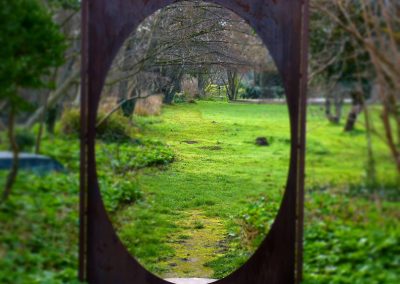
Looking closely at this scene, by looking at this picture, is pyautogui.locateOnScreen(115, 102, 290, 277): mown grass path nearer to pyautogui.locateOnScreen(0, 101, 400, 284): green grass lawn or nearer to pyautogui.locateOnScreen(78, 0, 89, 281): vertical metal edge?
pyautogui.locateOnScreen(0, 101, 400, 284): green grass lawn

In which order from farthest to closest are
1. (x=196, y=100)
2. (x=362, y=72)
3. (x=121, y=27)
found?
(x=196, y=100) → (x=121, y=27) → (x=362, y=72)

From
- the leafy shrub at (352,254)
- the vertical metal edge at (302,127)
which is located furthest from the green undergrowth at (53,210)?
the leafy shrub at (352,254)

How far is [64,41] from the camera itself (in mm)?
4258

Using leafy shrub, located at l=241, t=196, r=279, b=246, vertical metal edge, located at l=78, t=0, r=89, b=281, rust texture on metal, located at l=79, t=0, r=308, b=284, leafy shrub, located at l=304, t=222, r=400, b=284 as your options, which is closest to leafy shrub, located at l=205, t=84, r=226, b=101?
rust texture on metal, located at l=79, t=0, r=308, b=284

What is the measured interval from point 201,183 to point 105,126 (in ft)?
2.79

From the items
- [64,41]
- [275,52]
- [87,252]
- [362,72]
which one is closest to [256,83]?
[275,52]

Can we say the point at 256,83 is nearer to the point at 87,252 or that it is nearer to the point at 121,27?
the point at 121,27

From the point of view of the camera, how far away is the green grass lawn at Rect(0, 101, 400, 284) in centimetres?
418

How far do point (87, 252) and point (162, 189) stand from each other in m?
0.67

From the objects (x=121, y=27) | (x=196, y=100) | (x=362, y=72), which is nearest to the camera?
(x=362, y=72)

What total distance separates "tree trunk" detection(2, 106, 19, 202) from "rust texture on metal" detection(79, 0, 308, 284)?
0.42 metres

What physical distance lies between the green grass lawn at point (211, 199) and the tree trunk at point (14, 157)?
0.05m

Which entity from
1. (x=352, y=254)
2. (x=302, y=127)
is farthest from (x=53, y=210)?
(x=352, y=254)

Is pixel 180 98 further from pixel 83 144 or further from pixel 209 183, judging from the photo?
pixel 83 144
